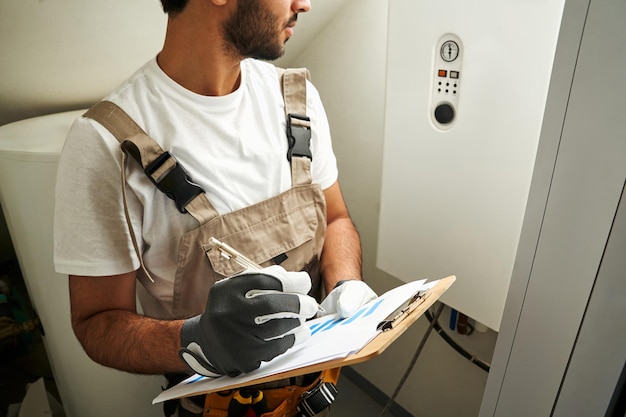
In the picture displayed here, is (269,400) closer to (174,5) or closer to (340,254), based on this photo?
(340,254)

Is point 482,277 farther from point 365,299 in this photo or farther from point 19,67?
point 19,67

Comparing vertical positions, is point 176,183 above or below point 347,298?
above

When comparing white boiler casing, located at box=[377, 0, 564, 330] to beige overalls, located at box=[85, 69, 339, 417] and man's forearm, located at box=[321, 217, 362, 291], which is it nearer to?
man's forearm, located at box=[321, 217, 362, 291]

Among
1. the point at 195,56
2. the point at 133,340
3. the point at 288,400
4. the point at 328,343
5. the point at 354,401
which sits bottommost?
the point at 354,401

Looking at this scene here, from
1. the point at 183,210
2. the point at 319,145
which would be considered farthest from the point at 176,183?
the point at 319,145

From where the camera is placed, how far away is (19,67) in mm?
940

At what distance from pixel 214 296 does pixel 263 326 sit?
0.08 metres

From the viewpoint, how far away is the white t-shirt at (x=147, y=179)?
746 millimetres

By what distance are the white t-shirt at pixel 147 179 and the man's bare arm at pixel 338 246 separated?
231 mm

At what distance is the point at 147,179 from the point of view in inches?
30.6

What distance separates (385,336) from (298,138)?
1.75 feet

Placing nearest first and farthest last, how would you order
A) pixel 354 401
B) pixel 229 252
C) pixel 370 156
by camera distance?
pixel 229 252, pixel 370 156, pixel 354 401

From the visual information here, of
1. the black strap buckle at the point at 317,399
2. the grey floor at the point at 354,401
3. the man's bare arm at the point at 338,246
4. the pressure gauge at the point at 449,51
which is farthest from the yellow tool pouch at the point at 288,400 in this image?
the grey floor at the point at 354,401

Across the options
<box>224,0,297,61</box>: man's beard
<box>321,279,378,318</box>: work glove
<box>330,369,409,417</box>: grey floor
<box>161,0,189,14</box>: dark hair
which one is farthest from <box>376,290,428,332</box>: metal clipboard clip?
<box>330,369,409,417</box>: grey floor
